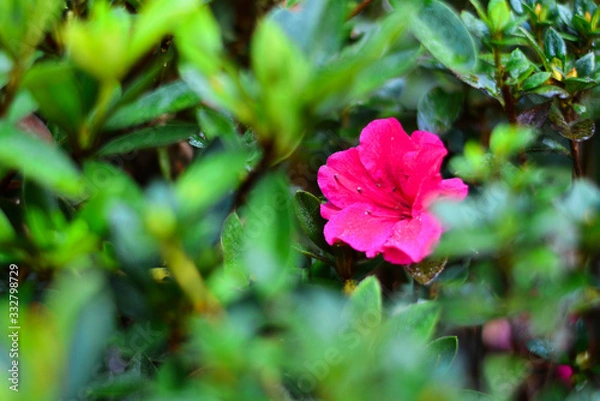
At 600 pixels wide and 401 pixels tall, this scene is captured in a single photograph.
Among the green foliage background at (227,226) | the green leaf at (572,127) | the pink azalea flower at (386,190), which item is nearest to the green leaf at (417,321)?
the green foliage background at (227,226)

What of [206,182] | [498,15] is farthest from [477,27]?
[206,182]

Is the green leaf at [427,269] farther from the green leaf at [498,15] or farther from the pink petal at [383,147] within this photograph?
the green leaf at [498,15]

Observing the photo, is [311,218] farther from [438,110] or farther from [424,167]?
[438,110]

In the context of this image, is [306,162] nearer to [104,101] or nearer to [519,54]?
[519,54]

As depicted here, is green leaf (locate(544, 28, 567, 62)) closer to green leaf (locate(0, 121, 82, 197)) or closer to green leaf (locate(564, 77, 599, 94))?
green leaf (locate(564, 77, 599, 94))

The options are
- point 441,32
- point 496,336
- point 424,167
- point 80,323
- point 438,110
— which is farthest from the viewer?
point 496,336
